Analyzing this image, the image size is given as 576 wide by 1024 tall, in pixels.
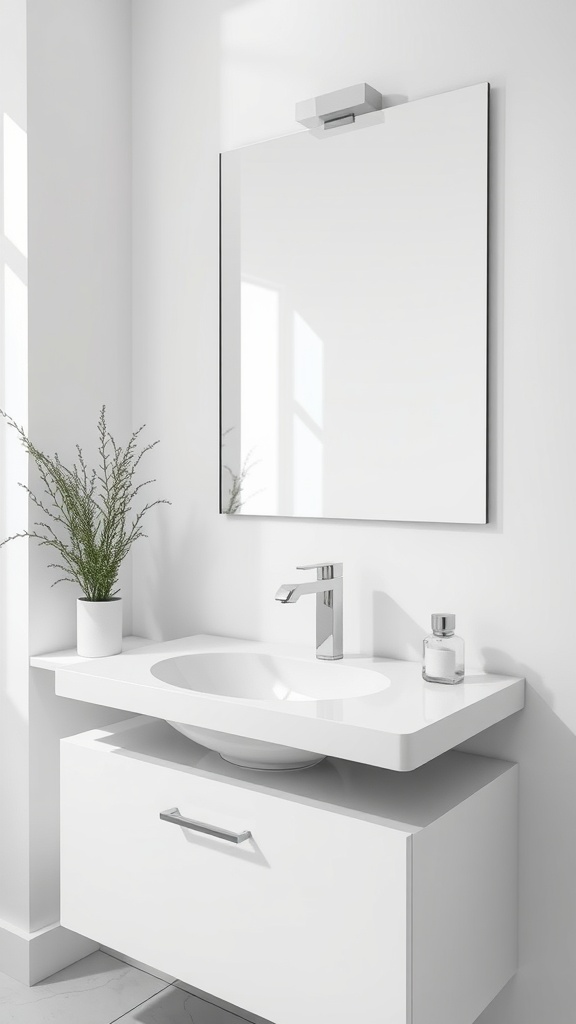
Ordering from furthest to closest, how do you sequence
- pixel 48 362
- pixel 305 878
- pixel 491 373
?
pixel 48 362 → pixel 491 373 → pixel 305 878

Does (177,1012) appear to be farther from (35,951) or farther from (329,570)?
(329,570)

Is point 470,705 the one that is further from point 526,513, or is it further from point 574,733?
point 526,513

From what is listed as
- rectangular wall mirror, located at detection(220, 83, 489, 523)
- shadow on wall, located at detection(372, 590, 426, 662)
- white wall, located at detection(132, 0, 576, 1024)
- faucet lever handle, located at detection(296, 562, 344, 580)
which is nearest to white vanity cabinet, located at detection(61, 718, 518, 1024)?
white wall, located at detection(132, 0, 576, 1024)

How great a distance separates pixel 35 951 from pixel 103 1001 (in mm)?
188

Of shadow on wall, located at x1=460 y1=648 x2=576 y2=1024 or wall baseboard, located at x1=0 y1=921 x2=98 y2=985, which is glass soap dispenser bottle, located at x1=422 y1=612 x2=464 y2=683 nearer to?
shadow on wall, located at x1=460 y1=648 x2=576 y2=1024

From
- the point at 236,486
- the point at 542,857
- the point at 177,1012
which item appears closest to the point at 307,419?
the point at 236,486

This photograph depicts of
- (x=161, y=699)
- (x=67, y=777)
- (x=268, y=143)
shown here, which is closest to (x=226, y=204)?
(x=268, y=143)

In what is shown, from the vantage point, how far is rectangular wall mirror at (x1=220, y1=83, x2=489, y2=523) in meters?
1.54

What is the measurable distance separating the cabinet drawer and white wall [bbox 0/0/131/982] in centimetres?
27

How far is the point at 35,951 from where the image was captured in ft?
6.13

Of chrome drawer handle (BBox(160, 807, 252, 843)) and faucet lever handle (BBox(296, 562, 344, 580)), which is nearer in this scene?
chrome drawer handle (BBox(160, 807, 252, 843))

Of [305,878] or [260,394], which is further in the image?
[260,394]

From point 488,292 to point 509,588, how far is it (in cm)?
53

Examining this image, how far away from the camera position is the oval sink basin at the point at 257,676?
5.36 ft
